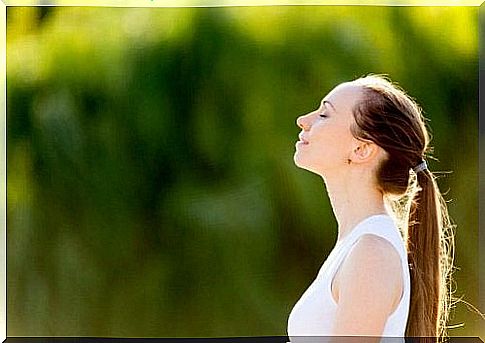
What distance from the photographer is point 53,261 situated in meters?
2.91

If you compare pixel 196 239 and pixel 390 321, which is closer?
pixel 390 321

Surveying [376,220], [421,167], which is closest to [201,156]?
[376,220]

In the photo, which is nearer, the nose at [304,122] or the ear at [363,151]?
the ear at [363,151]

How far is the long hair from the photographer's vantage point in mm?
2734

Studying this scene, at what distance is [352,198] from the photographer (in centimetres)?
281

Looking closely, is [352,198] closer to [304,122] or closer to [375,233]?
[375,233]

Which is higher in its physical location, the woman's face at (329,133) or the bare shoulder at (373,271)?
the woman's face at (329,133)

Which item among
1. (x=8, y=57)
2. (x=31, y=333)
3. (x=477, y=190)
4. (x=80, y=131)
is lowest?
(x=31, y=333)

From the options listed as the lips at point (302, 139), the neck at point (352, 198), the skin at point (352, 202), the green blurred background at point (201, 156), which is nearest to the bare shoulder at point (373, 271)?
the skin at point (352, 202)

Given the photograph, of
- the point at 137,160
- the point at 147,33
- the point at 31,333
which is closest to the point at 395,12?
the point at 147,33

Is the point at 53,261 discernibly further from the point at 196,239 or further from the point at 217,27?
the point at 217,27

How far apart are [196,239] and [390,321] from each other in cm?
74

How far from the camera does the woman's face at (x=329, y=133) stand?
109 inches

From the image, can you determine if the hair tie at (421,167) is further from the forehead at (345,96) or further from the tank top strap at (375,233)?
the forehead at (345,96)
